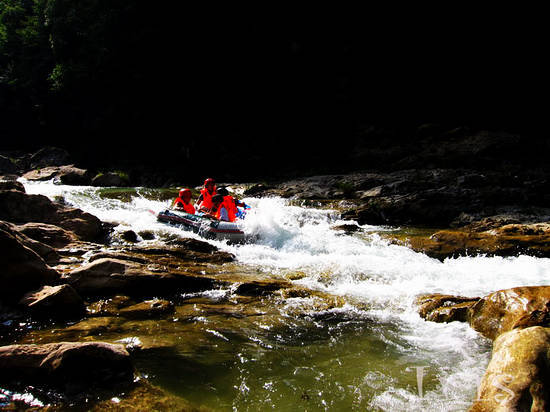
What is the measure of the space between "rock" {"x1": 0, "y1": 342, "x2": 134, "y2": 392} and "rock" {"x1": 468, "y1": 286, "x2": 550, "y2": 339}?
3.72m

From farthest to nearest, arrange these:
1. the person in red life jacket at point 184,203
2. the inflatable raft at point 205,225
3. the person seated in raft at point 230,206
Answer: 1. the person in red life jacket at point 184,203
2. the person seated in raft at point 230,206
3. the inflatable raft at point 205,225

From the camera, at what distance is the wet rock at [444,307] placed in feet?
14.8

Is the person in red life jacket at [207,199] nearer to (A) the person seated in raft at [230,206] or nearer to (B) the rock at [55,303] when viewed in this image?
(A) the person seated in raft at [230,206]

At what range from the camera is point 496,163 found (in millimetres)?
15625

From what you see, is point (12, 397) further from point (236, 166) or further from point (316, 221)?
point (236, 166)

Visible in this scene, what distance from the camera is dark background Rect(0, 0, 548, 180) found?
72.9ft

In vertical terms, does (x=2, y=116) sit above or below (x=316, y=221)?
above

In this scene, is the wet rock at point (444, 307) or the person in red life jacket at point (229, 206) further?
the person in red life jacket at point (229, 206)

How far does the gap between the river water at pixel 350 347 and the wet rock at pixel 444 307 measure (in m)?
0.12

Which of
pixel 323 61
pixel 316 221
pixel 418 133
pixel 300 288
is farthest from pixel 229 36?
pixel 300 288

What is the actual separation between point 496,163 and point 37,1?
38858mm

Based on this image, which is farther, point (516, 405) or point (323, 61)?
point (323, 61)

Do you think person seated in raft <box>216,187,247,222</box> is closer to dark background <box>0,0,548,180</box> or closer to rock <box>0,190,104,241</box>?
rock <box>0,190,104,241</box>

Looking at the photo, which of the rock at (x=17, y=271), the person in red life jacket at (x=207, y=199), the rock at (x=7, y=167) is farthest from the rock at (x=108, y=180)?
the rock at (x=17, y=271)
